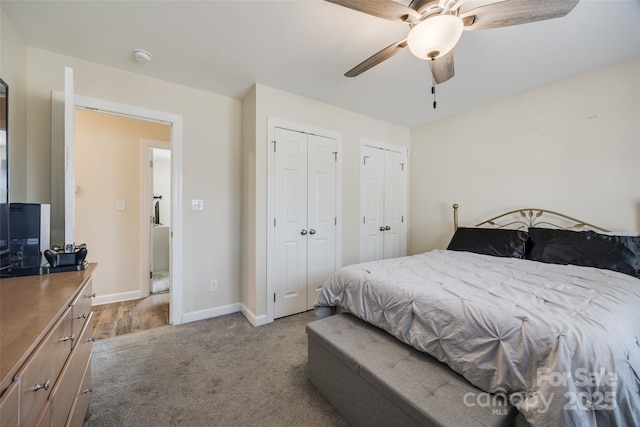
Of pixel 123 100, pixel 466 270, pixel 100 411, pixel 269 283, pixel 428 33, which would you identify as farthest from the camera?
pixel 269 283

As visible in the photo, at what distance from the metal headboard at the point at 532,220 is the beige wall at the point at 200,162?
124 inches

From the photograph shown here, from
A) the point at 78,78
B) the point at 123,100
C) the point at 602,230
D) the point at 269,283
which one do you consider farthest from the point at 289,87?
the point at 602,230

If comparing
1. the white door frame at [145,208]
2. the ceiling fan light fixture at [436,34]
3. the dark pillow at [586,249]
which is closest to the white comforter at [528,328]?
the dark pillow at [586,249]

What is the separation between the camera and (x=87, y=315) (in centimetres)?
139

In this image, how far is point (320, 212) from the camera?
3.09m

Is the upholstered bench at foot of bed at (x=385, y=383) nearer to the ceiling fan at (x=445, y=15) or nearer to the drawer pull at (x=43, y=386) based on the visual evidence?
the drawer pull at (x=43, y=386)

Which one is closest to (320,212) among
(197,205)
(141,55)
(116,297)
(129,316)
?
(197,205)

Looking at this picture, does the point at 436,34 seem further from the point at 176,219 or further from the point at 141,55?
the point at 176,219

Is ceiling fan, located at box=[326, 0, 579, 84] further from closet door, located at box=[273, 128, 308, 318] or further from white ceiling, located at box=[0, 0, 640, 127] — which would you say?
closet door, located at box=[273, 128, 308, 318]

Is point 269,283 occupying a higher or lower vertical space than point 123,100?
lower

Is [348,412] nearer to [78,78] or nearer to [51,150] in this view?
[51,150]

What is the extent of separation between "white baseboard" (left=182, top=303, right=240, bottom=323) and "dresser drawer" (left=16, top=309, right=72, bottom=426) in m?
1.76

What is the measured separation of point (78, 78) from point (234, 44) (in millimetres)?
1449

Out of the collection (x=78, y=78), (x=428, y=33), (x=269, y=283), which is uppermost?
(x=78, y=78)
